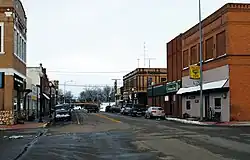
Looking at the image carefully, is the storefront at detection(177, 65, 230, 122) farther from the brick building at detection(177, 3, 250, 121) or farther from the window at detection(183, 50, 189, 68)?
the window at detection(183, 50, 189, 68)

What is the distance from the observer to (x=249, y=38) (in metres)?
39.4

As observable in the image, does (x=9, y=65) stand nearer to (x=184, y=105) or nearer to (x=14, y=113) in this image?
(x=14, y=113)

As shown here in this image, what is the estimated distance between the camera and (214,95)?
42.5m

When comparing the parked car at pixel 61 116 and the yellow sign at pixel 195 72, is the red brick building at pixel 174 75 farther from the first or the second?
the parked car at pixel 61 116

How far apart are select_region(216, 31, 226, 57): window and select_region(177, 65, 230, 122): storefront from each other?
154cm

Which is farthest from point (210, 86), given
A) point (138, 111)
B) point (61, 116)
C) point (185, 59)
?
point (138, 111)

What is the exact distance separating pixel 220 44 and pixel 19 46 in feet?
63.5

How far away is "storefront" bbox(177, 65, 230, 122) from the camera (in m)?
39.6

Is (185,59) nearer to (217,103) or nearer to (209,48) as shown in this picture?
(209,48)

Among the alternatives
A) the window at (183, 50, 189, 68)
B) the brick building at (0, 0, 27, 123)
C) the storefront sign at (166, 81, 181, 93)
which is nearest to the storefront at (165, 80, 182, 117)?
the storefront sign at (166, 81, 181, 93)

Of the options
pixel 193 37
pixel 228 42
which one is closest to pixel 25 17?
pixel 193 37

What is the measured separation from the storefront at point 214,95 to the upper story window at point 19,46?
18441mm

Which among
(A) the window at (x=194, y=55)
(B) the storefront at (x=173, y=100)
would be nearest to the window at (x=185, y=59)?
(A) the window at (x=194, y=55)

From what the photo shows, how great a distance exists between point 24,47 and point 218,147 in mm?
33283
